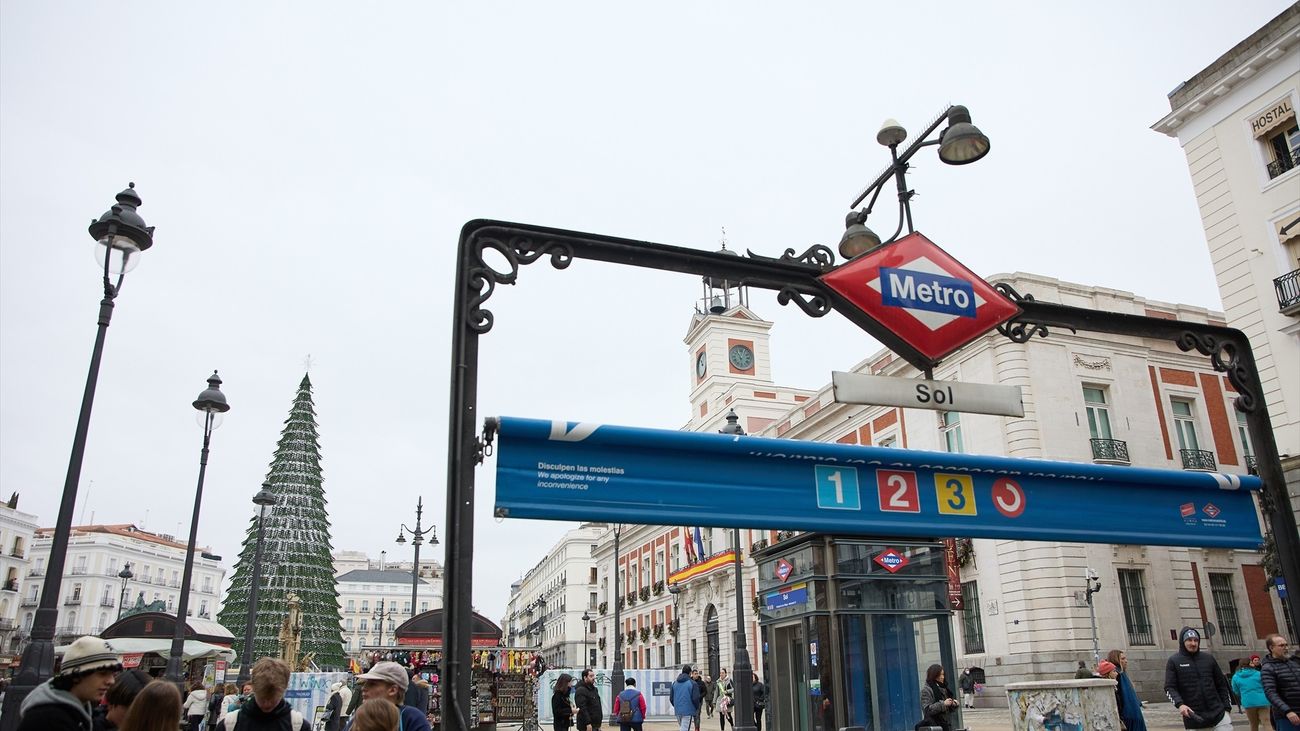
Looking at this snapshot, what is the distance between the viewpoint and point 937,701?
9211mm

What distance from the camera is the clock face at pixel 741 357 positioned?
4794 centimetres

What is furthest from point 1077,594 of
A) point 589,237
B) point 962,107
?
point 589,237

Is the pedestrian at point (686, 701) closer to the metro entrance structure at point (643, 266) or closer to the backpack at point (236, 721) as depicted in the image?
the metro entrance structure at point (643, 266)

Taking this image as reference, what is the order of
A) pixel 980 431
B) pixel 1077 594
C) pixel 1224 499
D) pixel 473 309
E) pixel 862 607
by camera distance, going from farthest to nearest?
pixel 980 431 → pixel 1077 594 → pixel 862 607 → pixel 1224 499 → pixel 473 309

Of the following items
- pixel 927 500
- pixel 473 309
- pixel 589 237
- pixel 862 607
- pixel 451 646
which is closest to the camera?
pixel 451 646

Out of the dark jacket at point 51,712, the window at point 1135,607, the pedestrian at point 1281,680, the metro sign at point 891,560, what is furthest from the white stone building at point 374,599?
the dark jacket at point 51,712

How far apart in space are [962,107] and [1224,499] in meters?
3.50

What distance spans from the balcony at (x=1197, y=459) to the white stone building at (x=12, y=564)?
78.4m

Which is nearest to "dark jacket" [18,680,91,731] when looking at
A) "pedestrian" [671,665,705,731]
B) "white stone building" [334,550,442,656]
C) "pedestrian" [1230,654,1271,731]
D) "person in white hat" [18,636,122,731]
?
"person in white hat" [18,636,122,731]

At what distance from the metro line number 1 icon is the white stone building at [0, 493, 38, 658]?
81.0 meters

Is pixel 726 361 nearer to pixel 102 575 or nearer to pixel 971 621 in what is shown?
pixel 971 621

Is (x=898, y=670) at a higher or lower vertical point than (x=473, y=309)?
lower

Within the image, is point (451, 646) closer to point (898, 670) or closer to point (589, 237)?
point (589, 237)

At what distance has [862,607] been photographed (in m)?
10.4
